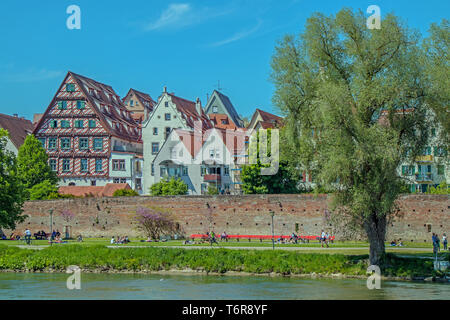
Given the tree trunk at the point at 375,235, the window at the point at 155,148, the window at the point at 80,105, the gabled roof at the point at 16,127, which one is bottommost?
the tree trunk at the point at 375,235

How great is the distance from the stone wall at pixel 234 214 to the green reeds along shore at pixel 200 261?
1556 cm

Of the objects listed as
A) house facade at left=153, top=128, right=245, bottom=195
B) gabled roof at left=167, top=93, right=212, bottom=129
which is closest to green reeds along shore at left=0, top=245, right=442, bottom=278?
house facade at left=153, top=128, right=245, bottom=195

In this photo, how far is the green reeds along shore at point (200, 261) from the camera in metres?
38.3

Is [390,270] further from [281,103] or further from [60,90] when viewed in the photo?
[60,90]

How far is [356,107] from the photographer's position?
117ft

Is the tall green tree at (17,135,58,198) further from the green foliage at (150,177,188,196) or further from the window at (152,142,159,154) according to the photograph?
the window at (152,142,159,154)

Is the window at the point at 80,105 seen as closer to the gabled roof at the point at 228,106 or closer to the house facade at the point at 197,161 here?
the house facade at the point at 197,161

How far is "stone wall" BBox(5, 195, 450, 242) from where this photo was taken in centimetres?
5447

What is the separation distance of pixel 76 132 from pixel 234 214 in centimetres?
2761

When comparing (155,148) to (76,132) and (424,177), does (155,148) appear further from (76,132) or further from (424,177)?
(424,177)

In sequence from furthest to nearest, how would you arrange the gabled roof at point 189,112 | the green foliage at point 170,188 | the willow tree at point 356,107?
1. the gabled roof at point 189,112
2. the green foliage at point 170,188
3. the willow tree at point 356,107

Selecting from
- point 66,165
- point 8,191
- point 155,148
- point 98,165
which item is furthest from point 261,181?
point 8,191

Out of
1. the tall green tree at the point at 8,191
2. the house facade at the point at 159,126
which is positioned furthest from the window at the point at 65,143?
the tall green tree at the point at 8,191
